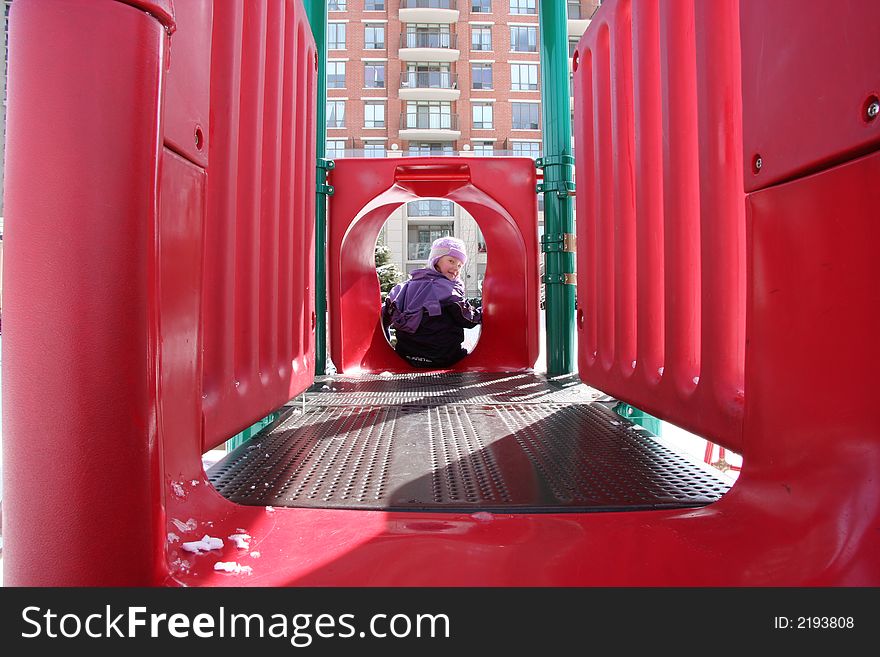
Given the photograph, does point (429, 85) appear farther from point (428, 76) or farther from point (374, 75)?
point (374, 75)

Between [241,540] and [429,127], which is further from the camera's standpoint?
[429,127]

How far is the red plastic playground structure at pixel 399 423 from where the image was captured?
58 cm

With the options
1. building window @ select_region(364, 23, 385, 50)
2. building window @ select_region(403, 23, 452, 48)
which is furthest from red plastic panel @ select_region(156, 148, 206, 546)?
building window @ select_region(403, 23, 452, 48)

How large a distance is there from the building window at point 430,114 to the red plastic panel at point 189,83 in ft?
84.3

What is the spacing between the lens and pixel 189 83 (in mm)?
848

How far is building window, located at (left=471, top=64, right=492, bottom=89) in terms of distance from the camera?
25.4 m

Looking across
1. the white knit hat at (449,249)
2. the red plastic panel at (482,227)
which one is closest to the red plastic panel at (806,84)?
the red plastic panel at (482,227)

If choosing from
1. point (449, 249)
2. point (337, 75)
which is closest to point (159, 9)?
point (449, 249)

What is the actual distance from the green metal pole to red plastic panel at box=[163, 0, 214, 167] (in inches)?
85.3

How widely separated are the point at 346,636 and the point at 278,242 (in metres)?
1.15

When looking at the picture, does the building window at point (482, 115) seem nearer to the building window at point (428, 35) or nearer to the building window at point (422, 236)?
the building window at point (428, 35)

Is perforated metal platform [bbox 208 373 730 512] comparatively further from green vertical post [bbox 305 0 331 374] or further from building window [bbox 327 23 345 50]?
building window [bbox 327 23 345 50]

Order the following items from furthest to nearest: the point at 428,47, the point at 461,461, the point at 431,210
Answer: the point at 431,210
the point at 428,47
the point at 461,461

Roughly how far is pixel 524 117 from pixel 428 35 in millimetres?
5546
